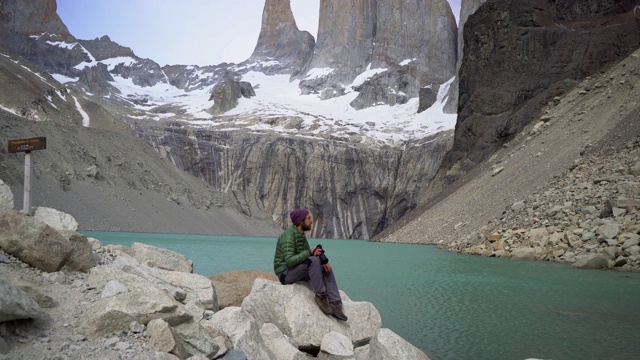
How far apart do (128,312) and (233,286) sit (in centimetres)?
426

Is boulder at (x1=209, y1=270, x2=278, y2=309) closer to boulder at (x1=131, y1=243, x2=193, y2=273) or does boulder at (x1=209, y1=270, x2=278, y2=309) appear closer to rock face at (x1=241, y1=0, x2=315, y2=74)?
boulder at (x1=131, y1=243, x2=193, y2=273)

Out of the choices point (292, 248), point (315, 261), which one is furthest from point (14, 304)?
point (315, 261)

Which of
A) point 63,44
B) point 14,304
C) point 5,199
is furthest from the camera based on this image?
point 63,44

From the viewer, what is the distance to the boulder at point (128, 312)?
197 inches

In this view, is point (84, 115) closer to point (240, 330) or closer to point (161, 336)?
point (240, 330)

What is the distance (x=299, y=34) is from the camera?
161m

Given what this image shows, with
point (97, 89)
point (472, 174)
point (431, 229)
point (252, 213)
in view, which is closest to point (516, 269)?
point (431, 229)

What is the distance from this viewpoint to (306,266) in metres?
7.29

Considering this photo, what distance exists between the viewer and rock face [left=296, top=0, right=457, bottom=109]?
4756 inches

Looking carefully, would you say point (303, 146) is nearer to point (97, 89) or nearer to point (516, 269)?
point (97, 89)

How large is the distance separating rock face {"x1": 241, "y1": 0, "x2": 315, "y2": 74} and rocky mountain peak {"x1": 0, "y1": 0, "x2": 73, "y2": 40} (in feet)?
179

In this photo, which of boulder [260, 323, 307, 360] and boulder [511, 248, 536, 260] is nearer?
boulder [260, 323, 307, 360]

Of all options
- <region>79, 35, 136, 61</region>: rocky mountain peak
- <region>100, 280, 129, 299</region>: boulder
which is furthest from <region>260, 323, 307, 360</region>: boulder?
<region>79, 35, 136, 61</region>: rocky mountain peak

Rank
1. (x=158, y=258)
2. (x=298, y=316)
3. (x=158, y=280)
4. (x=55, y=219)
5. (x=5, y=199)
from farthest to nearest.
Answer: (x=158, y=258) → (x=55, y=219) → (x=5, y=199) → (x=158, y=280) → (x=298, y=316)
